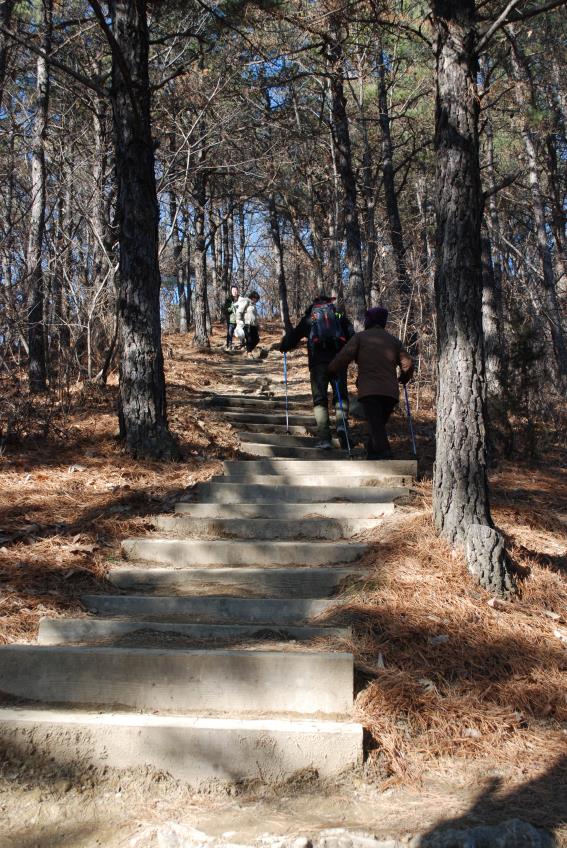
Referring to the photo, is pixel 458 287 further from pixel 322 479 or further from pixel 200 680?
pixel 200 680

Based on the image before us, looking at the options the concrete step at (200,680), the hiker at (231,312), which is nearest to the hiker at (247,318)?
the hiker at (231,312)

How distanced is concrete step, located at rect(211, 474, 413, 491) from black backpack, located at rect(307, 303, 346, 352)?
6.23 feet

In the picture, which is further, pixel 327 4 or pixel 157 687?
pixel 327 4

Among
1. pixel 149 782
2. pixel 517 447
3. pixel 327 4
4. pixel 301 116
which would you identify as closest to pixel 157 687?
pixel 149 782

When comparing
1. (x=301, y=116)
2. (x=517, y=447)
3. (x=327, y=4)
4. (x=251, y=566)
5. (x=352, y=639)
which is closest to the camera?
(x=352, y=639)

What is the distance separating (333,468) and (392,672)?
11.0 feet

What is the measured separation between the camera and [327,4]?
875 centimetres

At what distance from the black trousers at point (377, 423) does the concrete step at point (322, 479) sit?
55 cm

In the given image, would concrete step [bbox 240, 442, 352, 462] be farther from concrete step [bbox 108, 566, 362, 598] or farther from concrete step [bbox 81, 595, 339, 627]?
concrete step [bbox 81, 595, 339, 627]

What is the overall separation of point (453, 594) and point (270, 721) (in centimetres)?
161

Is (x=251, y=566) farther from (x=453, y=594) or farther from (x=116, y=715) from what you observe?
(x=116, y=715)

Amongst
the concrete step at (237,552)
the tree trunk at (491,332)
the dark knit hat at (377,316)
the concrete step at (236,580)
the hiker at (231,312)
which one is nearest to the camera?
the concrete step at (236,580)

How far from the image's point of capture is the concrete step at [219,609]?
4445 millimetres

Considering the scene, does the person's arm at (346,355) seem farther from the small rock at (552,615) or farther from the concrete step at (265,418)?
the small rock at (552,615)
